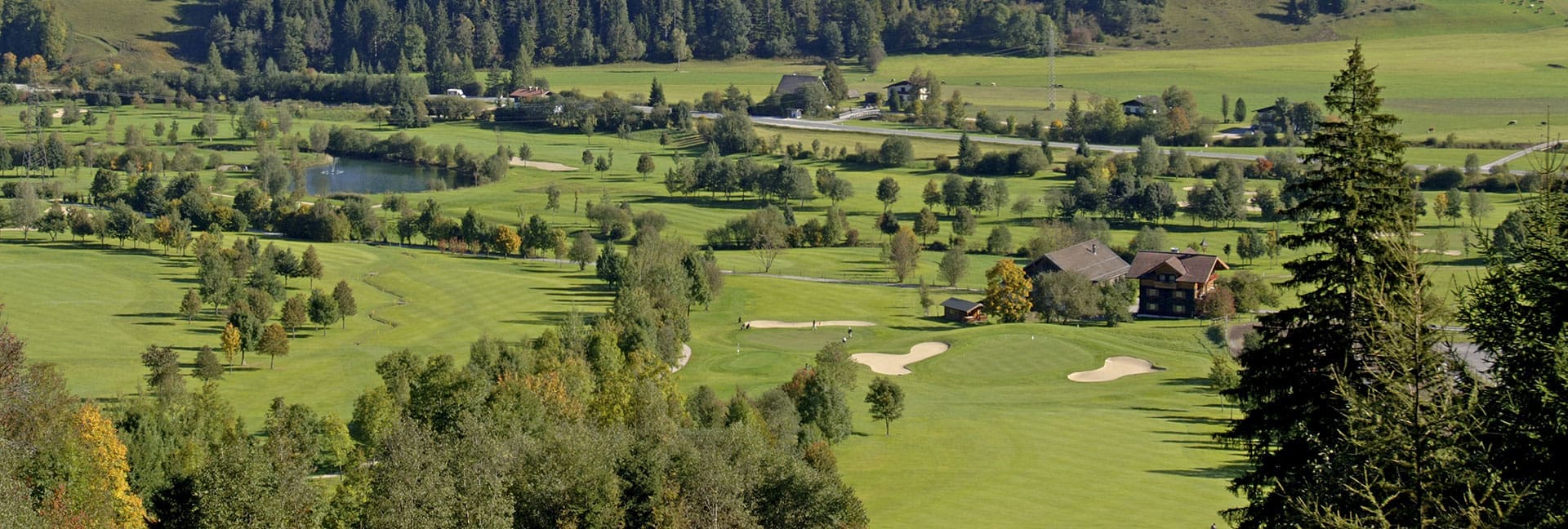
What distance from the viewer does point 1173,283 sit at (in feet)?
331

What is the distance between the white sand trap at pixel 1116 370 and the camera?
Result: 8206 centimetres

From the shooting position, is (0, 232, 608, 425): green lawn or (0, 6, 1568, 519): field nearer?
(0, 6, 1568, 519): field

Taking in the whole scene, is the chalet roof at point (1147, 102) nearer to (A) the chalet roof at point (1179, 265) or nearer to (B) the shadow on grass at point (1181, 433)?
(A) the chalet roof at point (1179, 265)

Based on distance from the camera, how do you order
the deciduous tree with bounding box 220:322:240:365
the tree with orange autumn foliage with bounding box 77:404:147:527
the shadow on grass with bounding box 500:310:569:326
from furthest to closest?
1. the shadow on grass with bounding box 500:310:569:326
2. the deciduous tree with bounding box 220:322:240:365
3. the tree with orange autumn foliage with bounding box 77:404:147:527

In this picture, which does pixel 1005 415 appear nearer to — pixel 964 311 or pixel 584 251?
pixel 964 311

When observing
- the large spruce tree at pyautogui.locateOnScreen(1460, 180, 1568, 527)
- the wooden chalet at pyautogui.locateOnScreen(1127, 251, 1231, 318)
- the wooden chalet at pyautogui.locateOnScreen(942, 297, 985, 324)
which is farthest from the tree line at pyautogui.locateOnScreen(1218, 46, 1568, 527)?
the wooden chalet at pyautogui.locateOnScreen(1127, 251, 1231, 318)

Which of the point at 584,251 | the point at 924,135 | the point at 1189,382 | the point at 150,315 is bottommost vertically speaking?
the point at 1189,382

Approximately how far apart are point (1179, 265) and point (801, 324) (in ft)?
82.1

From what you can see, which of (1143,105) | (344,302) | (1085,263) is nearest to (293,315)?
(344,302)

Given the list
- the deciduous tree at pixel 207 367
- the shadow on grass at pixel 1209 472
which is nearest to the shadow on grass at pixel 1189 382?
the shadow on grass at pixel 1209 472

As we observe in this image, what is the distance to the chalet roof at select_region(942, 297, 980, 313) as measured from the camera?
97.8m

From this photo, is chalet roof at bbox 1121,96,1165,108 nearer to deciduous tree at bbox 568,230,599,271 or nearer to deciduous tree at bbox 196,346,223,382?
deciduous tree at bbox 568,230,599,271

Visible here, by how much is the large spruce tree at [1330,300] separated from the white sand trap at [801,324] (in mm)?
68754

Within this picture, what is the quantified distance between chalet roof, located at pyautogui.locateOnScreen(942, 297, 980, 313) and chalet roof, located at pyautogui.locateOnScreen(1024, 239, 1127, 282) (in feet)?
26.8
